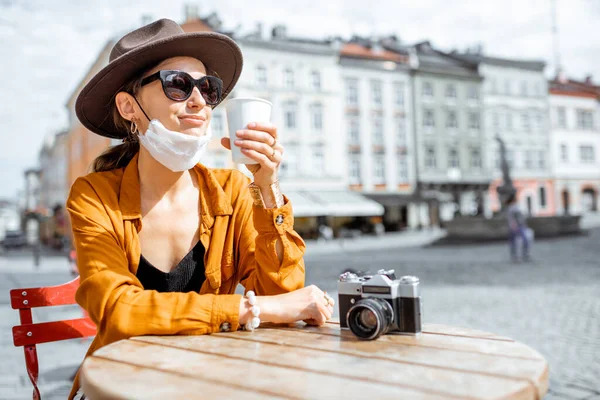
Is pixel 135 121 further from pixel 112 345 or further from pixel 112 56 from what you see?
pixel 112 345

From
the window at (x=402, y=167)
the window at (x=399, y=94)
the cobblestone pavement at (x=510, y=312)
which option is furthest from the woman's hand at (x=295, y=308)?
the window at (x=399, y=94)

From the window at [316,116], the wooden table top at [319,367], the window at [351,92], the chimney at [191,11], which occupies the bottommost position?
the wooden table top at [319,367]

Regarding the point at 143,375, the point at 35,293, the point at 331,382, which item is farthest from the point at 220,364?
the point at 35,293

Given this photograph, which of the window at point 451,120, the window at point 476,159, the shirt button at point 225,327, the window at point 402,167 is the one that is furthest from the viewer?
the window at point 476,159

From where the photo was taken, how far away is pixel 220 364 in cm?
142

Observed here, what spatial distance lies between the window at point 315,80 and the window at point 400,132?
738 cm

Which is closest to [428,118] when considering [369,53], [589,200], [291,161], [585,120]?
[369,53]

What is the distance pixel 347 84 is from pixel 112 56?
3933cm

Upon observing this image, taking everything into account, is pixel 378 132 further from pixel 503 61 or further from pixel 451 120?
pixel 503 61

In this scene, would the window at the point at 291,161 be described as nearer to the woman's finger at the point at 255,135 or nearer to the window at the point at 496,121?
the window at the point at 496,121

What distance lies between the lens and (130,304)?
1.78 m

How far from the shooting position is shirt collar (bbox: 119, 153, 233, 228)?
7.15ft

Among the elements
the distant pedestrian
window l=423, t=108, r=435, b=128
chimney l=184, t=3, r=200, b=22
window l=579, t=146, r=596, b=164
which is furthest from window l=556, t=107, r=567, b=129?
the distant pedestrian

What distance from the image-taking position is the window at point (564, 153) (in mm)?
50625
